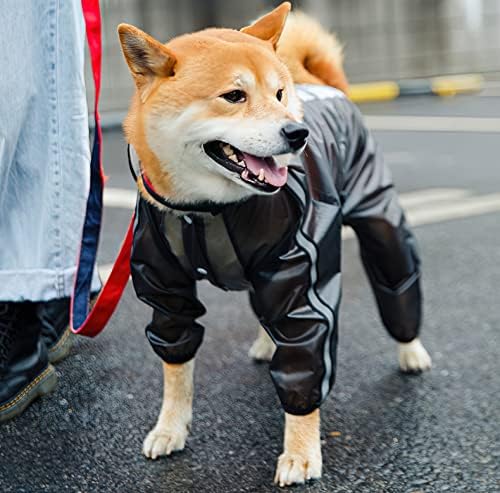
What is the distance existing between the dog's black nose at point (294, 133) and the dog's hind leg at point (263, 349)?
114 cm

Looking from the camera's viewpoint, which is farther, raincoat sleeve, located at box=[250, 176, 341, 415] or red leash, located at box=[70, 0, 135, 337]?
red leash, located at box=[70, 0, 135, 337]

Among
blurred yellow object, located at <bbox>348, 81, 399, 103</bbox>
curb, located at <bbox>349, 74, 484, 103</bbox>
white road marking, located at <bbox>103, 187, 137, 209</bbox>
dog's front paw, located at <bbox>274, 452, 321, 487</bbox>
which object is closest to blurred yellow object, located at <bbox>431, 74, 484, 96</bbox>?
curb, located at <bbox>349, 74, 484, 103</bbox>

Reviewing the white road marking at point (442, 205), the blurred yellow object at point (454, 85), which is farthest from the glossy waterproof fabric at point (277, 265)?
the blurred yellow object at point (454, 85)

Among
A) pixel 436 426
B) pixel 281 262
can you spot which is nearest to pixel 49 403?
pixel 281 262

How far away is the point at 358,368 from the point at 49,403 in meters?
1.02

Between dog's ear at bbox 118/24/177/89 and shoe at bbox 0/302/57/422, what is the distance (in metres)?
0.92

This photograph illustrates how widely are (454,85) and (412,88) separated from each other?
0.72 meters

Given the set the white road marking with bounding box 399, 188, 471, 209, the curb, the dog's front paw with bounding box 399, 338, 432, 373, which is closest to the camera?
the dog's front paw with bounding box 399, 338, 432, 373

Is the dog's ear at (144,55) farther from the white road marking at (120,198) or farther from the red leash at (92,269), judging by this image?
the white road marking at (120,198)

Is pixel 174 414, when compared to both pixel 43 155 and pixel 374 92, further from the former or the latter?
pixel 374 92

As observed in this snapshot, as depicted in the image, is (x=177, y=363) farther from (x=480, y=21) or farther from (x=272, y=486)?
(x=480, y=21)

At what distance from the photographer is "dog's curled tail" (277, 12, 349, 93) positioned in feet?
9.11

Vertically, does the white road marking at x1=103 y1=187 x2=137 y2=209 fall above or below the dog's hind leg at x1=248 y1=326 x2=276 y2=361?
below

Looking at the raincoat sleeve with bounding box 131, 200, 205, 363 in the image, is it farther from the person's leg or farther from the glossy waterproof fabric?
the person's leg
